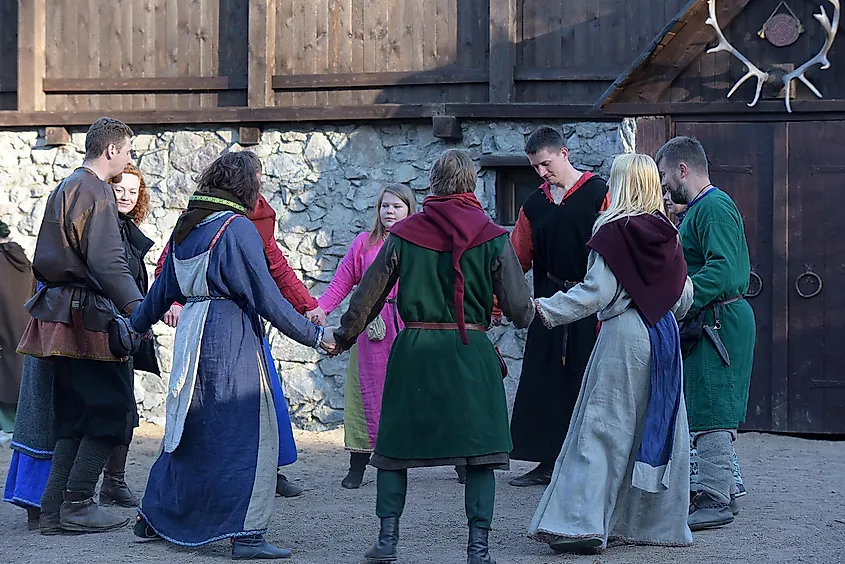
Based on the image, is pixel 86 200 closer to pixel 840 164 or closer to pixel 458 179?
pixel 458 179

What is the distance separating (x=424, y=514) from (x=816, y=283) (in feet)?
13.0

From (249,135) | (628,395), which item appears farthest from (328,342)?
(249,135)

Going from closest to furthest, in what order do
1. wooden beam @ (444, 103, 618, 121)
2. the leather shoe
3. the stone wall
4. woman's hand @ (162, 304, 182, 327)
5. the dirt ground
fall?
the dirt ground
the leather shoe
woman's hand @ (162, 304, 182, 327)
wooden beam @ (444, 103, 618, 121)
the stone wall

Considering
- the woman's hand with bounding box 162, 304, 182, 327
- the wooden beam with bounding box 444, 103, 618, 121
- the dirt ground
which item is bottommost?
the dirt ground

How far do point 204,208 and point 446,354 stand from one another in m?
1.27

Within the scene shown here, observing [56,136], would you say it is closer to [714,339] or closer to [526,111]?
[526,111]

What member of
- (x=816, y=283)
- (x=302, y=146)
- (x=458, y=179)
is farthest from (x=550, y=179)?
(x=302, y=146)

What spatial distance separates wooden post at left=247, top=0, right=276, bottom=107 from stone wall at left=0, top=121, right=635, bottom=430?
1.00ft

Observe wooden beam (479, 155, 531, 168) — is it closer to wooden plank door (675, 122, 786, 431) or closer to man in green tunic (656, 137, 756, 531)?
wooden plank door (675, 122, 786, 431)

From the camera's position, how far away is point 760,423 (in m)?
8.24

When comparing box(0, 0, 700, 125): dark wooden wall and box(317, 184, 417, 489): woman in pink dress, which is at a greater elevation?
box(0, 0, 700, 125): dark wooden wall

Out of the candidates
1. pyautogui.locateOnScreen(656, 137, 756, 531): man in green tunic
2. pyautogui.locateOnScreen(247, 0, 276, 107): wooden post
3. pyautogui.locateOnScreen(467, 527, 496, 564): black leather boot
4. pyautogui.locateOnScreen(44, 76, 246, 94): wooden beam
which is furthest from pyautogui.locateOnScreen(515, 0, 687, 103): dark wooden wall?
pyautogui.locateOnScreen(467, 527, 496, 564): black leather boot

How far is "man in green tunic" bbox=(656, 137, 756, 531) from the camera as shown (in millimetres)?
5250

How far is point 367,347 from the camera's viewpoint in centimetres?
652
